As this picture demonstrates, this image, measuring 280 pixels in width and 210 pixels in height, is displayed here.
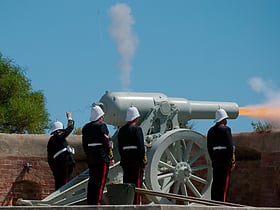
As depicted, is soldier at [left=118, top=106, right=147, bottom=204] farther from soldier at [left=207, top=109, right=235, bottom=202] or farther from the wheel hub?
the wheel hub

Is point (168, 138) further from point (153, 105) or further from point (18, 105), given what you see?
point (18, 105)

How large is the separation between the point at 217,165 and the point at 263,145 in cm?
304

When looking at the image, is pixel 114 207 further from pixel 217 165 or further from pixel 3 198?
pixel 3 198

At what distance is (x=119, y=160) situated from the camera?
14625mm

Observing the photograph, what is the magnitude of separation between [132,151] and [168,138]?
1.62m

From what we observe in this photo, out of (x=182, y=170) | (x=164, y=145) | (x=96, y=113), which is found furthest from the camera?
(x=182, y=170)

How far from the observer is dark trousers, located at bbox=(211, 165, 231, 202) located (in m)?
13.6

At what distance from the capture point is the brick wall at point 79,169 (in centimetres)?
1614

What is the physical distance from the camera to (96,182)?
1185 cm

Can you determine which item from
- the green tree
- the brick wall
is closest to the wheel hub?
the brick wall

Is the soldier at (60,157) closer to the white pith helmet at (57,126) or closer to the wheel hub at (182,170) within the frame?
the white pith helmet at (57,126)

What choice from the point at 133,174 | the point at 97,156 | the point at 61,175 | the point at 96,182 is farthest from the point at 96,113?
the point at 61,175

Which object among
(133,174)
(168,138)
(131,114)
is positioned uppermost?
(168,138)

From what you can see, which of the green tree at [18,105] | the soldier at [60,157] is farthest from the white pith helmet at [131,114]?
the green tree at [18,105]
